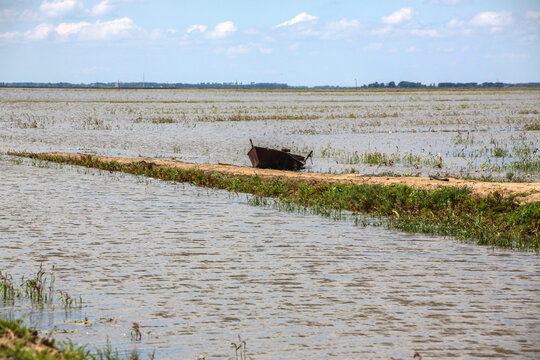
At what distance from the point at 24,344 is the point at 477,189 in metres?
14.5

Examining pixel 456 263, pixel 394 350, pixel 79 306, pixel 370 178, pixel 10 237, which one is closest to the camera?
pixel 394 350

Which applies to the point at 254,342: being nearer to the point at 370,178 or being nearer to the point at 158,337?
the point at 158,337

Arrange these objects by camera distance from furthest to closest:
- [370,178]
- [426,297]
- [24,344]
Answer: [370,178] < [426,297] < [24,344]

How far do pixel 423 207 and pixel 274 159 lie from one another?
33.3ft

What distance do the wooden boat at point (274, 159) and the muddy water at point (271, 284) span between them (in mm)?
7714

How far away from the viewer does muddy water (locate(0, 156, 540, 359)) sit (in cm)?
840

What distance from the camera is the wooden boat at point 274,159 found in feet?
86.7

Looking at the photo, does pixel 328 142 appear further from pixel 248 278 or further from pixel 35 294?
pixel 35 294

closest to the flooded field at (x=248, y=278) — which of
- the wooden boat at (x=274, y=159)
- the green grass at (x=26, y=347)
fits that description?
the green grass at (x=26, y=347)

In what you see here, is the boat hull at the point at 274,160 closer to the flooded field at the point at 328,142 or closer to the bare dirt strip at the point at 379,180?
the bare dirt strip at the point at 379,180

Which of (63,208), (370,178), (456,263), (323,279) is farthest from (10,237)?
(370,178)

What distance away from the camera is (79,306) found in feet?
31.6

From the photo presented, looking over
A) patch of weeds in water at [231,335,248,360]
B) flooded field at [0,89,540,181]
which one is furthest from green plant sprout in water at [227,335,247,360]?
flooded field at [0,89,540,181]

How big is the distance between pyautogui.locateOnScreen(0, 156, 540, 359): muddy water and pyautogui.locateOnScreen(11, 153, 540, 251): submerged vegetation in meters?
0.83
